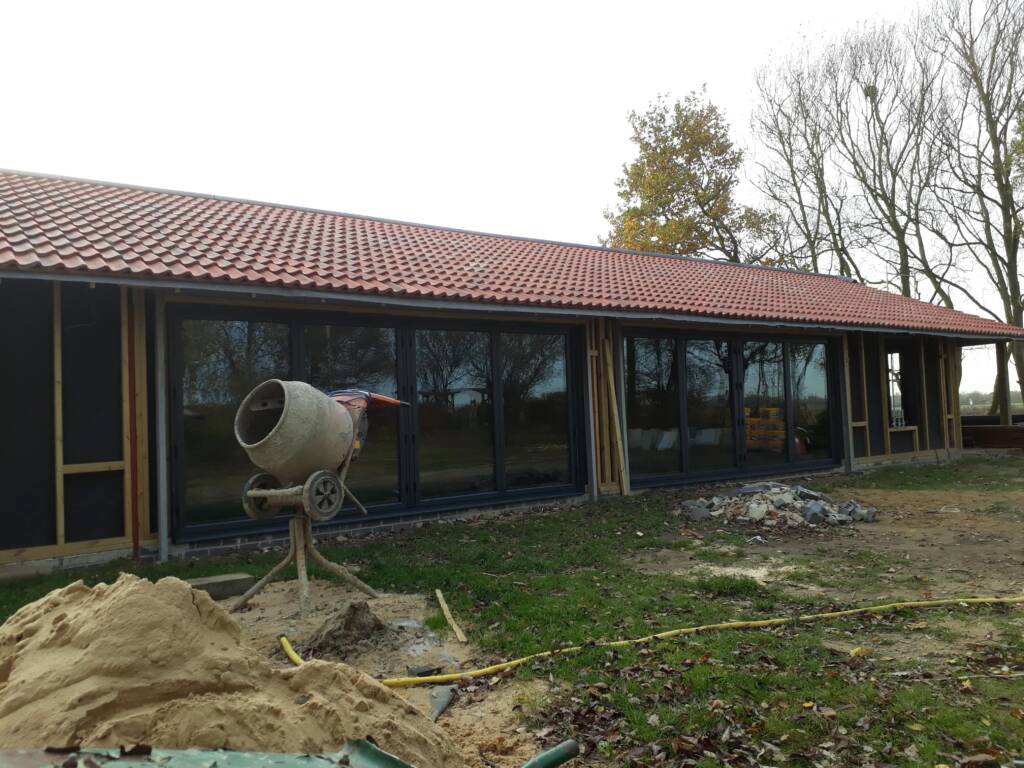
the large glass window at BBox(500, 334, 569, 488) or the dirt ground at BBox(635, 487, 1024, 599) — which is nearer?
the dirt ground at BBox(635, 487, 1024, 599)

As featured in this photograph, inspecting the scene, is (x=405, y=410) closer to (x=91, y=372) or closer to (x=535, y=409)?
(x=535, y=409)

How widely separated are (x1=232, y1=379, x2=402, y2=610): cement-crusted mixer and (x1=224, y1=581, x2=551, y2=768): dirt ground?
0.74 feet

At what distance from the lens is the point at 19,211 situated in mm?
8391

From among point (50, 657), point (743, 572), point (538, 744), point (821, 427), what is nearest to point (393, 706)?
point (538, 744)

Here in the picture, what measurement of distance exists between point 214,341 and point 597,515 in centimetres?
526

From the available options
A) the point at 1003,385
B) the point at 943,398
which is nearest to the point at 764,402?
the point at 943,398

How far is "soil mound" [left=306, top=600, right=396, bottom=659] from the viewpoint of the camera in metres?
4.44

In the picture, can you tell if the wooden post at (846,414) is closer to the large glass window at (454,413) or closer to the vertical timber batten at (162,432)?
the large glass window at (454,413)

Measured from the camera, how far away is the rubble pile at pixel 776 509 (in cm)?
862

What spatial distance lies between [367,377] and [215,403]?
178cm

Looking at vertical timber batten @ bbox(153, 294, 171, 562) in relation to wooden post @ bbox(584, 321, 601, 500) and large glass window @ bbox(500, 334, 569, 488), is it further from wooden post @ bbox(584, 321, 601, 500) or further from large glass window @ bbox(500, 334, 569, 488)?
wooden post @ bbox(584, 321, 601, 500)

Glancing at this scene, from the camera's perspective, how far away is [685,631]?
4.55m

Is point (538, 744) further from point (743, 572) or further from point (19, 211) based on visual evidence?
point (19, 211)

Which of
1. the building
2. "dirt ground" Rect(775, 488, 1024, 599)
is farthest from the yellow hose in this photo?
the building
